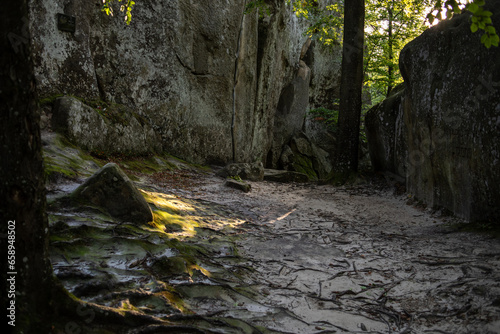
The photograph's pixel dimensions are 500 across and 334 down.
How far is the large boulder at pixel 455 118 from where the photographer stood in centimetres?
509

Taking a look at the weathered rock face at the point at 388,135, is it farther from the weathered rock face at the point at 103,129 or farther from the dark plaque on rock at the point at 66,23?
the dark plaque on rock at the point at 66,23

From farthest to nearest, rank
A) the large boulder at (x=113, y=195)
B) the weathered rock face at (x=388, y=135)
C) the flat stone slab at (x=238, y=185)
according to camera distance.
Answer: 1. the flat stone slab at (x=238, y=185)
2. the weathered rock face at (x=388, y=135)
3. the large boulder at (x=113, y=195)

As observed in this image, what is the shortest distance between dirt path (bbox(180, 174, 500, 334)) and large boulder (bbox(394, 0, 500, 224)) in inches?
22.9

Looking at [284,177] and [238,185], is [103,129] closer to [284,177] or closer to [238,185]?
[238,185]

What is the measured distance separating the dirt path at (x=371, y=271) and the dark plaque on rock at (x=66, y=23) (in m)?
5.83

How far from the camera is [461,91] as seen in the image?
579 centimetres

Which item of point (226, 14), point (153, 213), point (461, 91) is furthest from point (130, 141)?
point (461, 91)

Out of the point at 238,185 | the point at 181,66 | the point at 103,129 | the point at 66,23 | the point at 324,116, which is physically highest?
the point at 66,23

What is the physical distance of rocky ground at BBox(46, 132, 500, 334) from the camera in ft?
9.66

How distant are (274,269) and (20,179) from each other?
10.3ft

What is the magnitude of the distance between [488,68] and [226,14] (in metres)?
10.6

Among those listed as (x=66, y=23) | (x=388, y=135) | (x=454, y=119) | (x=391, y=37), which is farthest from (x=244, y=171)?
(x=391, y=37)

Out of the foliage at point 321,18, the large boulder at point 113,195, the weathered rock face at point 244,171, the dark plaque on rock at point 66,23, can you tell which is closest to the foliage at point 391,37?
the foliage at point 321,18

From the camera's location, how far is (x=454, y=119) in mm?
5965
